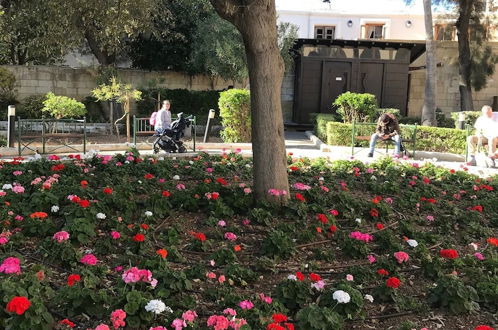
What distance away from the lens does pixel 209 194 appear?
4449mm

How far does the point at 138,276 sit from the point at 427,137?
1141 cm

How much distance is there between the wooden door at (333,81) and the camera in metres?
20.4

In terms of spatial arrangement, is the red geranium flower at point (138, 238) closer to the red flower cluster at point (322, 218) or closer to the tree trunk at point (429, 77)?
the red flower cluster at point (322, 218)

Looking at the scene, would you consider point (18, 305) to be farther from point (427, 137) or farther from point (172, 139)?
point (427, 137)

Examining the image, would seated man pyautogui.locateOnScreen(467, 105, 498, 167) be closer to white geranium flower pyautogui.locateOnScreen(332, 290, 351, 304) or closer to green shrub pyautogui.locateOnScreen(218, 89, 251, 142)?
green shrub pyautogui.locateOnScreen(218, 89, 251, 142)

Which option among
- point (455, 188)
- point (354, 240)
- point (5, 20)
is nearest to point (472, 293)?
point (354, 240)

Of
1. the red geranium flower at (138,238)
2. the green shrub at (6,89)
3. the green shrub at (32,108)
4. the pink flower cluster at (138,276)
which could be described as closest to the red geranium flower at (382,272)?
the pink flower cluster at (138,276)

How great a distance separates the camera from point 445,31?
22531 mm

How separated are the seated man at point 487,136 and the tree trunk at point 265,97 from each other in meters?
7.12

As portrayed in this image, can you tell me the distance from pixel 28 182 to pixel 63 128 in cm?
1039

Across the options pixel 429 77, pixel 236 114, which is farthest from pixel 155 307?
pixel 429 77

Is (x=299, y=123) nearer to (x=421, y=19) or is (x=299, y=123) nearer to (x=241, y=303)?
(x=421, y=19)

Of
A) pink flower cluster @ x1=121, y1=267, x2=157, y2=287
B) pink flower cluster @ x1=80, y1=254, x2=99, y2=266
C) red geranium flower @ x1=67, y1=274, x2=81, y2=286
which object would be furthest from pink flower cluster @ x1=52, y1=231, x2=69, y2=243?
pink flower cluster @ x1=121, y1=267, x2=157, y2=287

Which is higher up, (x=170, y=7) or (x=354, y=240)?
(x=170, y=7)
